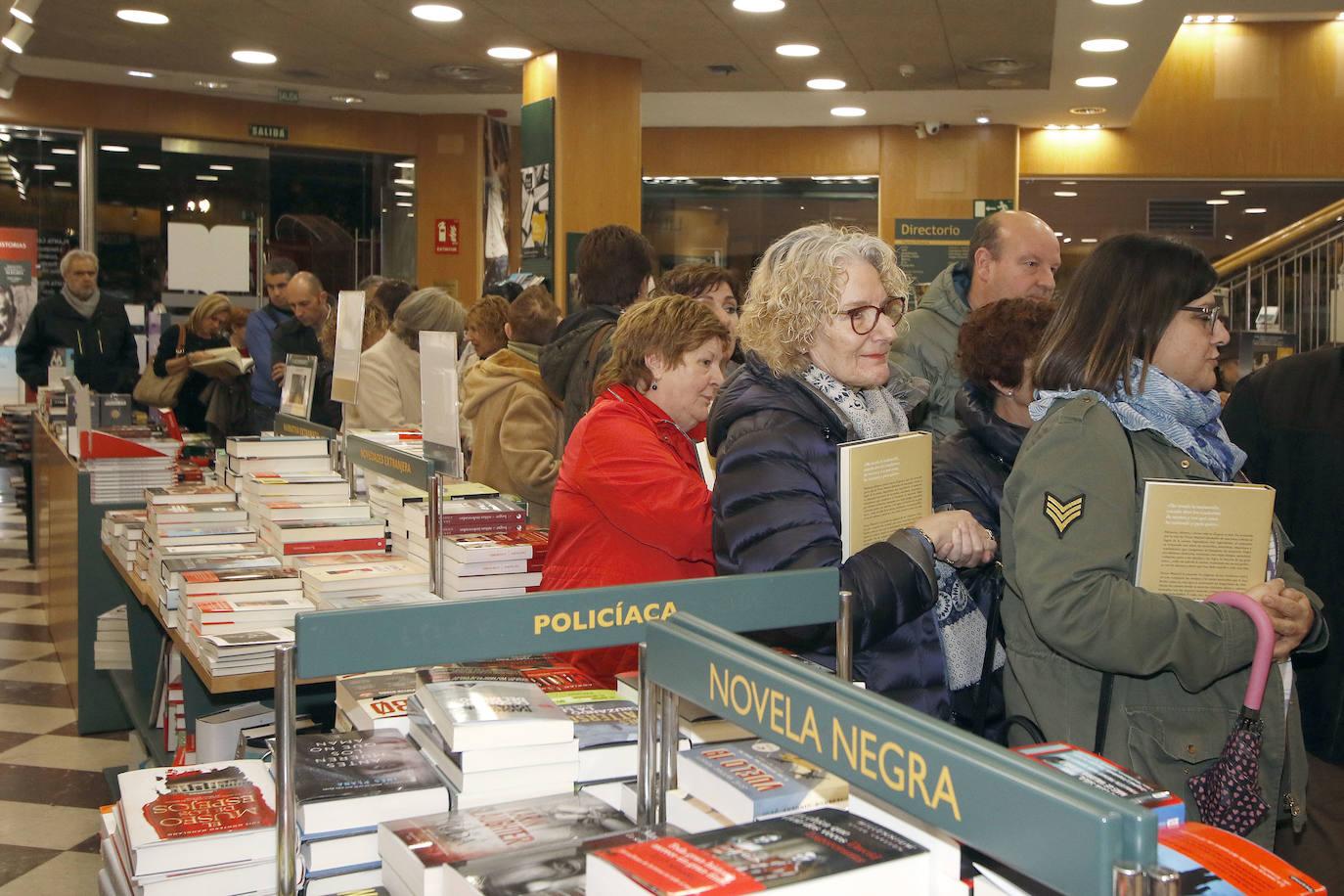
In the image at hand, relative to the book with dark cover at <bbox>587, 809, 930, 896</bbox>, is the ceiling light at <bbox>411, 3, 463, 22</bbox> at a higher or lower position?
higher

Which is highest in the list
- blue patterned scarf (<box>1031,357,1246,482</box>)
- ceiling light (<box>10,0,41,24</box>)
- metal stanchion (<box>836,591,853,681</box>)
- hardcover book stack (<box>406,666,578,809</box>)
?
ceiling light (<box>10,0,41,24</box>)

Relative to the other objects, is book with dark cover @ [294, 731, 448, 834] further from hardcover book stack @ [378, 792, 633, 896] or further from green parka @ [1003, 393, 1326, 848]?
green parka @ [1003, 393, 1326, 848]

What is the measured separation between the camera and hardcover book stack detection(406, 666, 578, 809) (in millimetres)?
1396

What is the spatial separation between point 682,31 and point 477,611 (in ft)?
21.4

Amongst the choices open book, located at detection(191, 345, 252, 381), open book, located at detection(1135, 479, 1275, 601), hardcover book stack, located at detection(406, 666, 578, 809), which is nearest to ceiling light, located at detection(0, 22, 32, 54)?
open book, located at detection(191, 345, 252, 381)

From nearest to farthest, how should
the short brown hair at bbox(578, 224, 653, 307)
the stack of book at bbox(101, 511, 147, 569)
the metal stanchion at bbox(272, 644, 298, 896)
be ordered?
the metal stanchion at bbox(272, 644, 298, 896), the short brown hair at bbox(578, 224, 653, 307), the stack of book at bbox(101, 511, 147, 569)

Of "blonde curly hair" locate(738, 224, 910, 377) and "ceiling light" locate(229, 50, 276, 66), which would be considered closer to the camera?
"blonde curly hair" locate(738, 224, 910, 377)

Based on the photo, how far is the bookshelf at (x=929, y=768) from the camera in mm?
765

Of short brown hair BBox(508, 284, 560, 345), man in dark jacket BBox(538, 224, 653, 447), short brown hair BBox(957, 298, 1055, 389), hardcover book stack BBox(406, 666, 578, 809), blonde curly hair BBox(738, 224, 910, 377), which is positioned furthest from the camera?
short brown hair BBox(508, 284, 560, 345)

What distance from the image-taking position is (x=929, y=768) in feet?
2.87

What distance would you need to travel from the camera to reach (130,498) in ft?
14.9

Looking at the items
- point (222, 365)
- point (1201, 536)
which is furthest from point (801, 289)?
point (222, 365)

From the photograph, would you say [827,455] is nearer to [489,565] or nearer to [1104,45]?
[489,565]

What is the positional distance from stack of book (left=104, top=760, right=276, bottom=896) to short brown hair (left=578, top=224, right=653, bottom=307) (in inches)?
93.6
